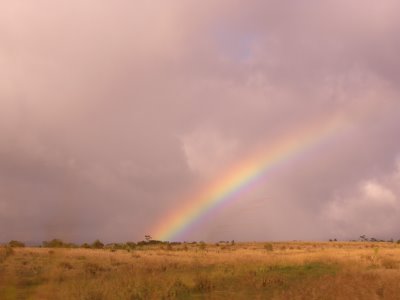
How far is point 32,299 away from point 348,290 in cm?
1015

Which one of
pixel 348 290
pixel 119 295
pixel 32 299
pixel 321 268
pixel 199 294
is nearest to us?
pixel 32 299

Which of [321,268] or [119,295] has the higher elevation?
[321,268]

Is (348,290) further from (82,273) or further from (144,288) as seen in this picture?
(82,273)

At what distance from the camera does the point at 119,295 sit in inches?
586

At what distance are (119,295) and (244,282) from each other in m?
6.81

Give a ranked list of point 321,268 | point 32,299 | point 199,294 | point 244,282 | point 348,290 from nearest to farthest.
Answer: point 32,299 → point 348,290 → point 199,294 → point 244,282 → point 321,268

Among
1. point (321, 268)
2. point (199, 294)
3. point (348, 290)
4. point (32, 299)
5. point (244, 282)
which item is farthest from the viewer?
point (321, 268)

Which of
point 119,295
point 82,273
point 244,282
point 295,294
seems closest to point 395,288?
point 295,294

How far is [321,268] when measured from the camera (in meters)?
27.5

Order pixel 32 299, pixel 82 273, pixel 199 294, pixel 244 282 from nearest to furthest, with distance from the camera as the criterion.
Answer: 1. pixel 32 299
2. pixel 199 294
3. pixel 244 282
4. pixel 82 273

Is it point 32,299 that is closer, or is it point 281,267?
point 32,299

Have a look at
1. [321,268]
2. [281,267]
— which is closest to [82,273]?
[281,267]

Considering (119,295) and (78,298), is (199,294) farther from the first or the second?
(78,298)

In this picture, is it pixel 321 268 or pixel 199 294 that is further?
pixel 321 268
